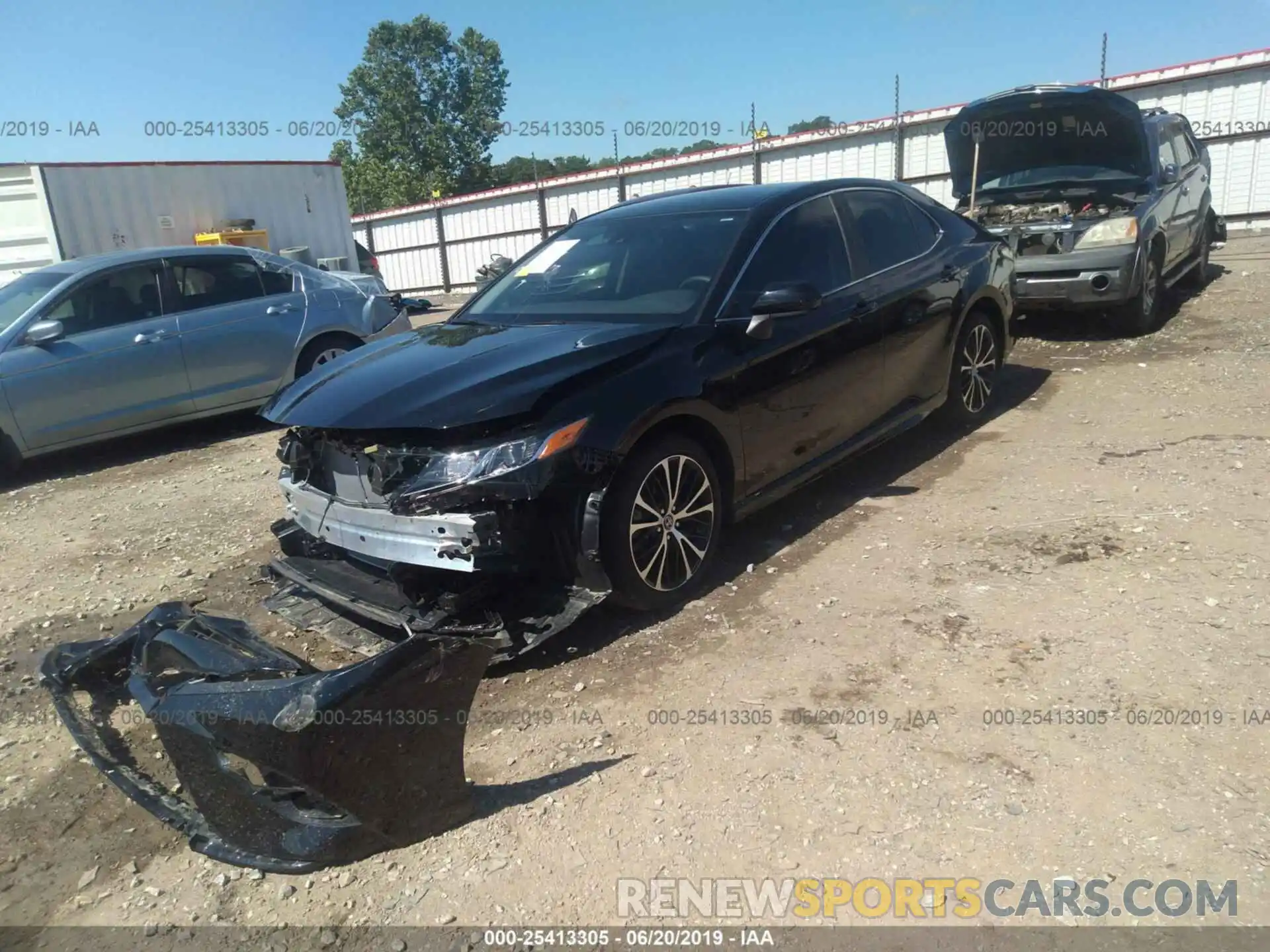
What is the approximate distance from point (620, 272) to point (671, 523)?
1.46 metres

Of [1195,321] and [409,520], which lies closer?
[409,520]

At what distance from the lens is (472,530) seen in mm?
3229

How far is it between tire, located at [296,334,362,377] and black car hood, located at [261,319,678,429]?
4.04 metres

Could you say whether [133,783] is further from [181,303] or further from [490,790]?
[181,303]

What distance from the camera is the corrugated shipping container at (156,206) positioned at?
11.9m

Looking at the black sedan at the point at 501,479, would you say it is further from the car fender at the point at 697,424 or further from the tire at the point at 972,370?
the tire at the point at 972,370

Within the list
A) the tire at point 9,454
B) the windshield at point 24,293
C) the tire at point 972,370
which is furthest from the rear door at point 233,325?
the tire at point 972,370

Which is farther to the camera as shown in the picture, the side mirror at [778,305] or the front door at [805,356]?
the front door at [805,356]

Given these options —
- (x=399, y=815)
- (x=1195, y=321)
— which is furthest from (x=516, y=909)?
(x=1195, y=321)

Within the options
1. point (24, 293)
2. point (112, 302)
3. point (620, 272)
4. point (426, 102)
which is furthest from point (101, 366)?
point (426, 102)

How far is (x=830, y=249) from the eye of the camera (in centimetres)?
474

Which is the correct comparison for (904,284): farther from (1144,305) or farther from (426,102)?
(426,102)

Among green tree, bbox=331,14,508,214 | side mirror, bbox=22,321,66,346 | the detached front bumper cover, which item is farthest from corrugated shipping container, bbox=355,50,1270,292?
green tree, bbox=331,14,508,214

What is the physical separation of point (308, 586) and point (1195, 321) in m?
8.52
